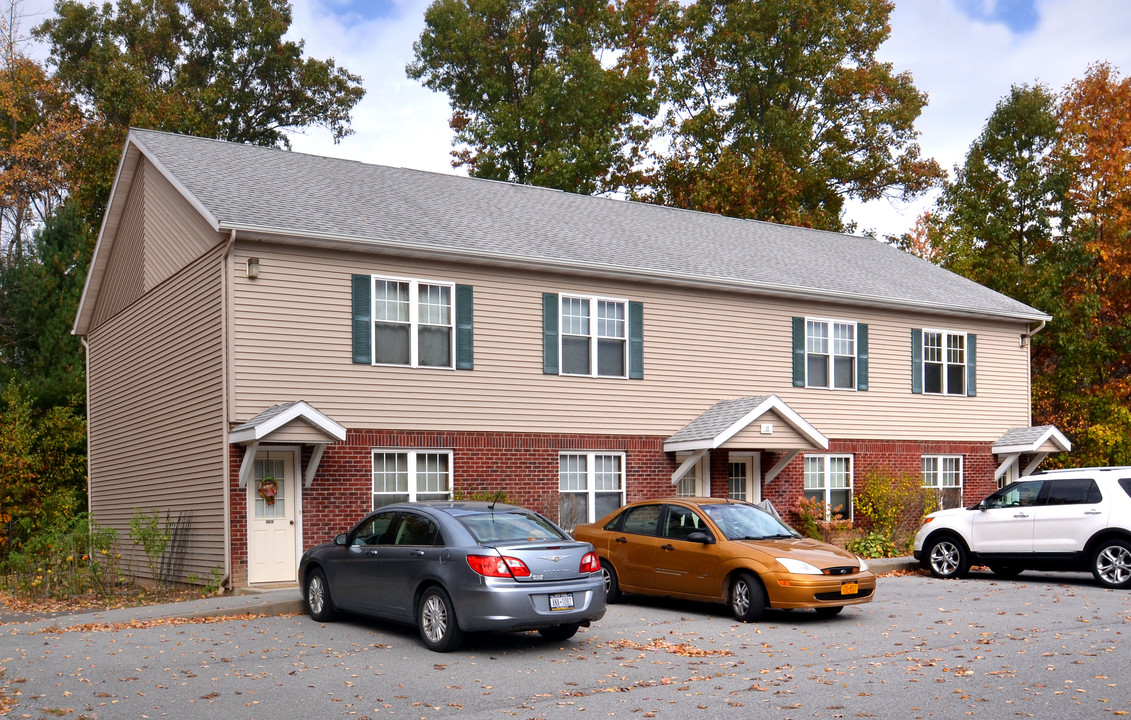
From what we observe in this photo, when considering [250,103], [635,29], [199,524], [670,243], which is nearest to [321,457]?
[199,524]

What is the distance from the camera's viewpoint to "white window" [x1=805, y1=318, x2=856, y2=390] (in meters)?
23.6

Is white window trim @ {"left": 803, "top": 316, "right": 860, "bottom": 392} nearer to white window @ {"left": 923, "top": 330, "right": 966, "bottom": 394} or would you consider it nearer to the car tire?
white window @ {"left": 923, "top": 330, "right": 966, "bottom": 394}

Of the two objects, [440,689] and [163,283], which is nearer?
[440,689]

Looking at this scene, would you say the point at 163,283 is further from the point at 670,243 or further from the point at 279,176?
the point at 670,243

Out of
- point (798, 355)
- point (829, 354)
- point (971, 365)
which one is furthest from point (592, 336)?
point (971, 365)

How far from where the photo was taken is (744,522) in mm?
14484

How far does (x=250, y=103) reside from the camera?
130ft

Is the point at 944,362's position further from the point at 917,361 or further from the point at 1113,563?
the point at 1113,563

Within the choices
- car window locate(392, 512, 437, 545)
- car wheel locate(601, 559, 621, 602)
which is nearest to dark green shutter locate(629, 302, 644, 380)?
car wheel locate(601, 559, 621, 602)

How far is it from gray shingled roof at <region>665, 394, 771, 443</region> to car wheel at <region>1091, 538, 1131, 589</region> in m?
6.15

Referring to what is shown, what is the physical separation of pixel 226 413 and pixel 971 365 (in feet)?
55.8

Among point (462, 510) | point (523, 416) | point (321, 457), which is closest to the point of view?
point (462, 510)

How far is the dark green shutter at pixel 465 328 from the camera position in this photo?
1895 cm

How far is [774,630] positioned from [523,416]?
25.5ft
